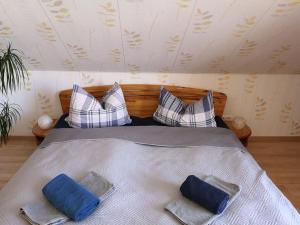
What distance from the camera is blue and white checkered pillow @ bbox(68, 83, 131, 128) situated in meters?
2.44

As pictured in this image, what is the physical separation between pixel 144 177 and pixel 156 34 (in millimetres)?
1178

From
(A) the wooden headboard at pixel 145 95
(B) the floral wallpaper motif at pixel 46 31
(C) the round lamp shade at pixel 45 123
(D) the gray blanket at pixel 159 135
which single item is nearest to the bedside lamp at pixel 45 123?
(C) the round lamp shade at pixel 45 123

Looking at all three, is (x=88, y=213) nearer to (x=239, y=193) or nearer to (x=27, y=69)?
(x=239, y=193)

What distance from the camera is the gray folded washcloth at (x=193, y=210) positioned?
1.35 meters

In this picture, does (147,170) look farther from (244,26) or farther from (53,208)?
(244,26)

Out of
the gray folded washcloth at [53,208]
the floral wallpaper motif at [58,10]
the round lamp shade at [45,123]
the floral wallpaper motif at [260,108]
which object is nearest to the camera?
the gray folded washcloth at [53,208]

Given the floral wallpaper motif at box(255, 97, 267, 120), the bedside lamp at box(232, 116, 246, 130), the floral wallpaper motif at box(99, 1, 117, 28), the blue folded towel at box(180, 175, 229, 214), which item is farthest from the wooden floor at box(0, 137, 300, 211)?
the floral wallpaper motif at box(99, 1, 117, 28)

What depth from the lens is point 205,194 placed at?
1456 millimetres

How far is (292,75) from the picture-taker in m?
2.90

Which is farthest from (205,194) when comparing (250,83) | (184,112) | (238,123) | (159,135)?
(250,83)

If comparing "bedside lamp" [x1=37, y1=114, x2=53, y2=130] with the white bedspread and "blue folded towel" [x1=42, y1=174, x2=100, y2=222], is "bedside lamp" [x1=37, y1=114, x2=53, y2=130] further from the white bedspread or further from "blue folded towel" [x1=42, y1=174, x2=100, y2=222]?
"blue folded towel" [x1=42, y1=174, x2=100, y2=222]

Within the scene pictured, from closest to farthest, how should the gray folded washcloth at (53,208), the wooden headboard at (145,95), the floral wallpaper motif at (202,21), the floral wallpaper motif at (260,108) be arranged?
the gray folded washcloth at (53,208), the floral wallpaper motif at (202,21), the wooden headboard at (145,95), the floral wallpaper motif at (260,108)

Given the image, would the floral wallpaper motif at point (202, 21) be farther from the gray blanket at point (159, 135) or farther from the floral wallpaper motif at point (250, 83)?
the floral wallpaper motif at point (250, 83)

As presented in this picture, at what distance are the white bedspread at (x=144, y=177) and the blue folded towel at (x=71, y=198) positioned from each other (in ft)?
0.18
